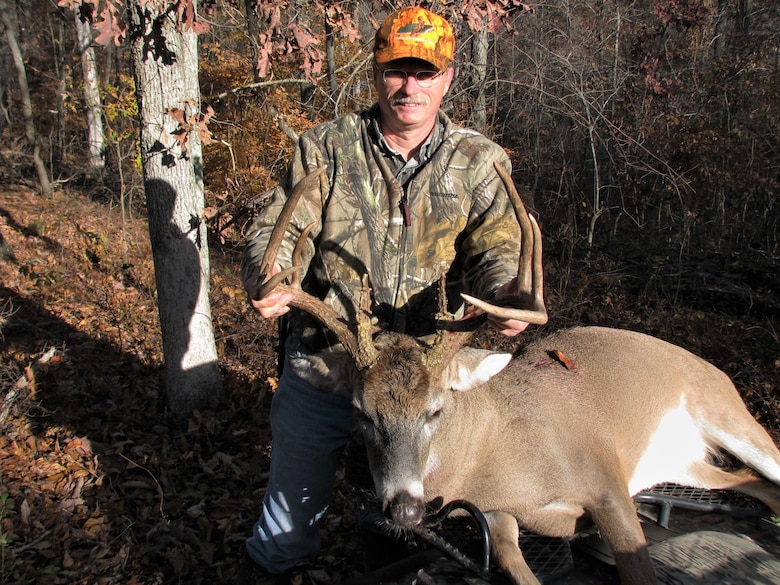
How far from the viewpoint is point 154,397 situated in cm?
595

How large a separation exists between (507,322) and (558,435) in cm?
104

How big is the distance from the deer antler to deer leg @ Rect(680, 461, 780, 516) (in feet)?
8.02

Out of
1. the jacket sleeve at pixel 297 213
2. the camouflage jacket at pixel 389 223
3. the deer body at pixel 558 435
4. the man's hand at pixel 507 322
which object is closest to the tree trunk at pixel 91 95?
the jacket sleeve at pixel 297 213

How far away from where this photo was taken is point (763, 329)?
7.08 meters

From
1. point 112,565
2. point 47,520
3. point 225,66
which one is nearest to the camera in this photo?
point 112,565

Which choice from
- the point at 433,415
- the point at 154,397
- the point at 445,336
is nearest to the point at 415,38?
the point at 445,336

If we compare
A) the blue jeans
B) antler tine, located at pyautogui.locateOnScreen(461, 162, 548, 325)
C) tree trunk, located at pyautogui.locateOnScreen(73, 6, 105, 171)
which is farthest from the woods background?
antler tine, located at pyautogui.locateOnScreen(461, 162, 548, 325)

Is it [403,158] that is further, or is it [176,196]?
[176,196]

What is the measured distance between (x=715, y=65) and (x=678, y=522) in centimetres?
1080

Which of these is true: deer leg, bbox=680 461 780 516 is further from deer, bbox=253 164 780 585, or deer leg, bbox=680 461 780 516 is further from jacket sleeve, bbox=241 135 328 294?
jacket sleeve, bbox=241 135 328 294

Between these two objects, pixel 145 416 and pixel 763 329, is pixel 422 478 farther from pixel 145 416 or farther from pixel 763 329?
pixel 763 329

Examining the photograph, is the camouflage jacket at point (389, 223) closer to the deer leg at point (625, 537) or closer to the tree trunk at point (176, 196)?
the deer leg at point (625, 537)

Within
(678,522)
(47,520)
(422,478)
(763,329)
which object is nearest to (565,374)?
(678,522)

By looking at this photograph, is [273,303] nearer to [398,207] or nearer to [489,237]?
[398,207]
